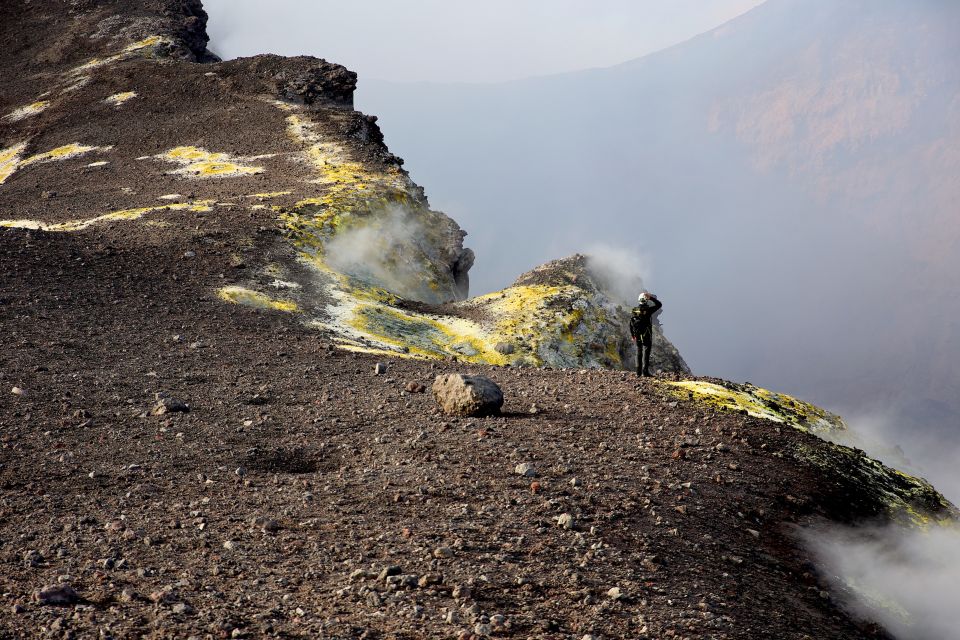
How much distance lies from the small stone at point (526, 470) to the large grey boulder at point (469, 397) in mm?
2419

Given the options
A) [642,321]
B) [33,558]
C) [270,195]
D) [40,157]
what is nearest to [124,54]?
[40,157]

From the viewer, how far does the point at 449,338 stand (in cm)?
2481

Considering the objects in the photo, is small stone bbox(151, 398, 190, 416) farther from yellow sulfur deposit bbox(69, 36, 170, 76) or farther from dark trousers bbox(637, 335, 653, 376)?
yellow sulfur deposit bbox(69, 36, 170, 76)

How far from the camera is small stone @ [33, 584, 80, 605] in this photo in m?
7.82

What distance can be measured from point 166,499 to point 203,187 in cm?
2674

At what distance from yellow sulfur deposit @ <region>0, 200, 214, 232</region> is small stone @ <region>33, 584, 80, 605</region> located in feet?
73.4

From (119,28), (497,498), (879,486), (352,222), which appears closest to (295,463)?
(497,498)

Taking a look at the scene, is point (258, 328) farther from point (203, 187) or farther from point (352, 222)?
point (203, 187)

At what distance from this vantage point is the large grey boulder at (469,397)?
45.6 feet

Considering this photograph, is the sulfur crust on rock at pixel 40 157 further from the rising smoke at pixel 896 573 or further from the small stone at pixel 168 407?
the rising smoke at pixel 896 573

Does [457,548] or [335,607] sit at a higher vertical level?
[457,548]

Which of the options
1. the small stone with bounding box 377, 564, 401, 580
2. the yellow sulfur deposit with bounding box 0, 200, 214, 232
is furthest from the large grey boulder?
the yellow sulfur deposit with bounding box 0, 200, 214, 232

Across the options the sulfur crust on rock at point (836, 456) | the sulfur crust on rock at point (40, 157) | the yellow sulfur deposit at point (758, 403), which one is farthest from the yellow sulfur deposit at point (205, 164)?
the sulfur crust on rock at point (836, 456)

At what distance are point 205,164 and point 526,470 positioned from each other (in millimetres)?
32645
